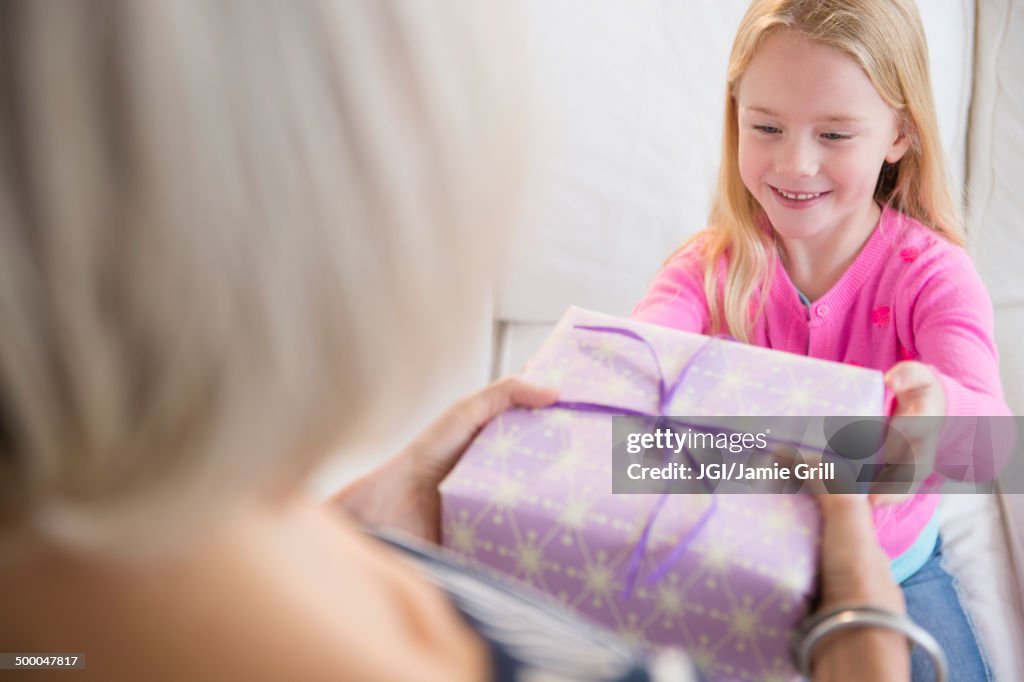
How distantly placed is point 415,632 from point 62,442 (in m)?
0.13

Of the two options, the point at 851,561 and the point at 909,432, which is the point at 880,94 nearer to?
the point at 909,432

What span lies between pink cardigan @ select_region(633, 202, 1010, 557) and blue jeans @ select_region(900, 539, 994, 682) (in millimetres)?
52

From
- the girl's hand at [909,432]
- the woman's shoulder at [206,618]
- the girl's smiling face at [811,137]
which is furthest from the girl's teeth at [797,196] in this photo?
the woman's shoulder at [206,618]

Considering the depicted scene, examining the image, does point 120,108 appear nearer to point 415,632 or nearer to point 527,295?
point 415,632

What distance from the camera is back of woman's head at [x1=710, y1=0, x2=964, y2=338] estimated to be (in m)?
0.82

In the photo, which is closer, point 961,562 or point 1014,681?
point 1014,681

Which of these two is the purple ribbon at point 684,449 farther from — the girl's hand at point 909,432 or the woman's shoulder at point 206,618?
the woman's shoulder at point 206,618

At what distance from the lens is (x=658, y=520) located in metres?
0.58

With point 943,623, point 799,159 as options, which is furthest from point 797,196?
point 943,623

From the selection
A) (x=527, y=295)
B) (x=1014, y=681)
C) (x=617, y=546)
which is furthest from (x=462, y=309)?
(x=527, y=295)

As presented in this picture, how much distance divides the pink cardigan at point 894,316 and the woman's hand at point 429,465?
29 cm

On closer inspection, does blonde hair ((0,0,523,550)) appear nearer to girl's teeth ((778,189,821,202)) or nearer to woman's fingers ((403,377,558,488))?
woman's fingers ((403,377,558,488))

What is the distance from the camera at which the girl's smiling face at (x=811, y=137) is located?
827 mm

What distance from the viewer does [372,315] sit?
241 mm
